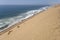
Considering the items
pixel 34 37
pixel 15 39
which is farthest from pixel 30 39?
pixel 15 39

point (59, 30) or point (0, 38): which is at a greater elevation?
point (59, 30)

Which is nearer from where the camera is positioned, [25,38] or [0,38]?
[25,38]

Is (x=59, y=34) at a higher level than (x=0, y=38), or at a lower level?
higher

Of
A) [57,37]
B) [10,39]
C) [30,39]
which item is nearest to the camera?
[57,37]

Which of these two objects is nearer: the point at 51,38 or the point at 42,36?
the point at 51,38

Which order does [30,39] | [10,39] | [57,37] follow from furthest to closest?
1. [10,39]
2. [30,39]
3. [57,37]

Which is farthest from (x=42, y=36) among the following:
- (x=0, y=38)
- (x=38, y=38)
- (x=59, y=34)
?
(x=0, y=38)

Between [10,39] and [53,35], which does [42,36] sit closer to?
[53,35]

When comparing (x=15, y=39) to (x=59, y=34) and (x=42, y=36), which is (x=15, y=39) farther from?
(x=59, y=34)
